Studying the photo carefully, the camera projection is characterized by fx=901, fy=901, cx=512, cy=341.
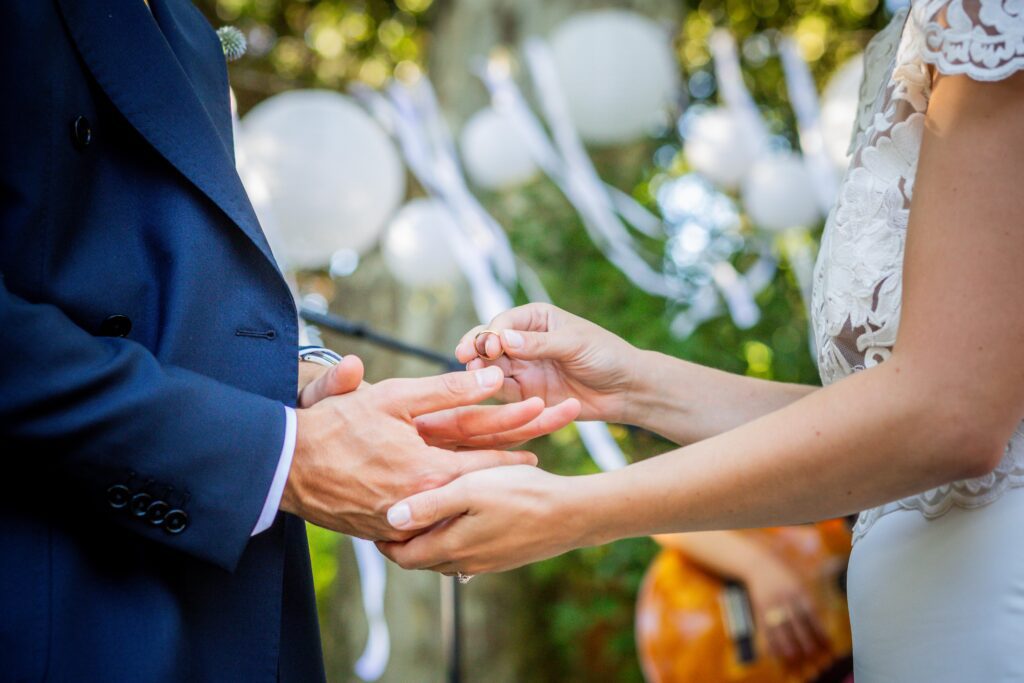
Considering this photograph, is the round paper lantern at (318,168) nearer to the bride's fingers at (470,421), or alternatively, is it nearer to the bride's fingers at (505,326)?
the bride's fingers at (505,326)

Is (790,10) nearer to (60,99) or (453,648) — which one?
(453,648)

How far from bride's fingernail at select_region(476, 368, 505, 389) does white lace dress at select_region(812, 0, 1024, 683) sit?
0.54 meters

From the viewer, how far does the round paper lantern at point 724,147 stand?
17.1 feet

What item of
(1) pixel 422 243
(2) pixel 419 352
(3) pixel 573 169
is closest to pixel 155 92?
(2) pixel 419 352

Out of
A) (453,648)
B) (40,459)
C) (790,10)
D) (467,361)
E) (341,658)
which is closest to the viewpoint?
(40,459)

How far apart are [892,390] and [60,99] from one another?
1.17 meters

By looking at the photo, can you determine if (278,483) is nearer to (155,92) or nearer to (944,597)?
(155,92)

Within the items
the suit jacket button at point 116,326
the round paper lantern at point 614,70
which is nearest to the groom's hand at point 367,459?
the suit jacket button at point 116,326

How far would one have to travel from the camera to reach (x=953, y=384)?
1.17 m

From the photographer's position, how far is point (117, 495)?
A: 116cm

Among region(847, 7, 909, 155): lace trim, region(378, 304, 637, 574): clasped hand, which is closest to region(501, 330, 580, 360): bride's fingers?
region(378, 304, 637, 574): clasped hand

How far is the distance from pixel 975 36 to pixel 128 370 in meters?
1.16

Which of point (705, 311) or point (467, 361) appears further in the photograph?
point (705, 311)

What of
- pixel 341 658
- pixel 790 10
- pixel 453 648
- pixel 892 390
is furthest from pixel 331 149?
pixel 790 10
